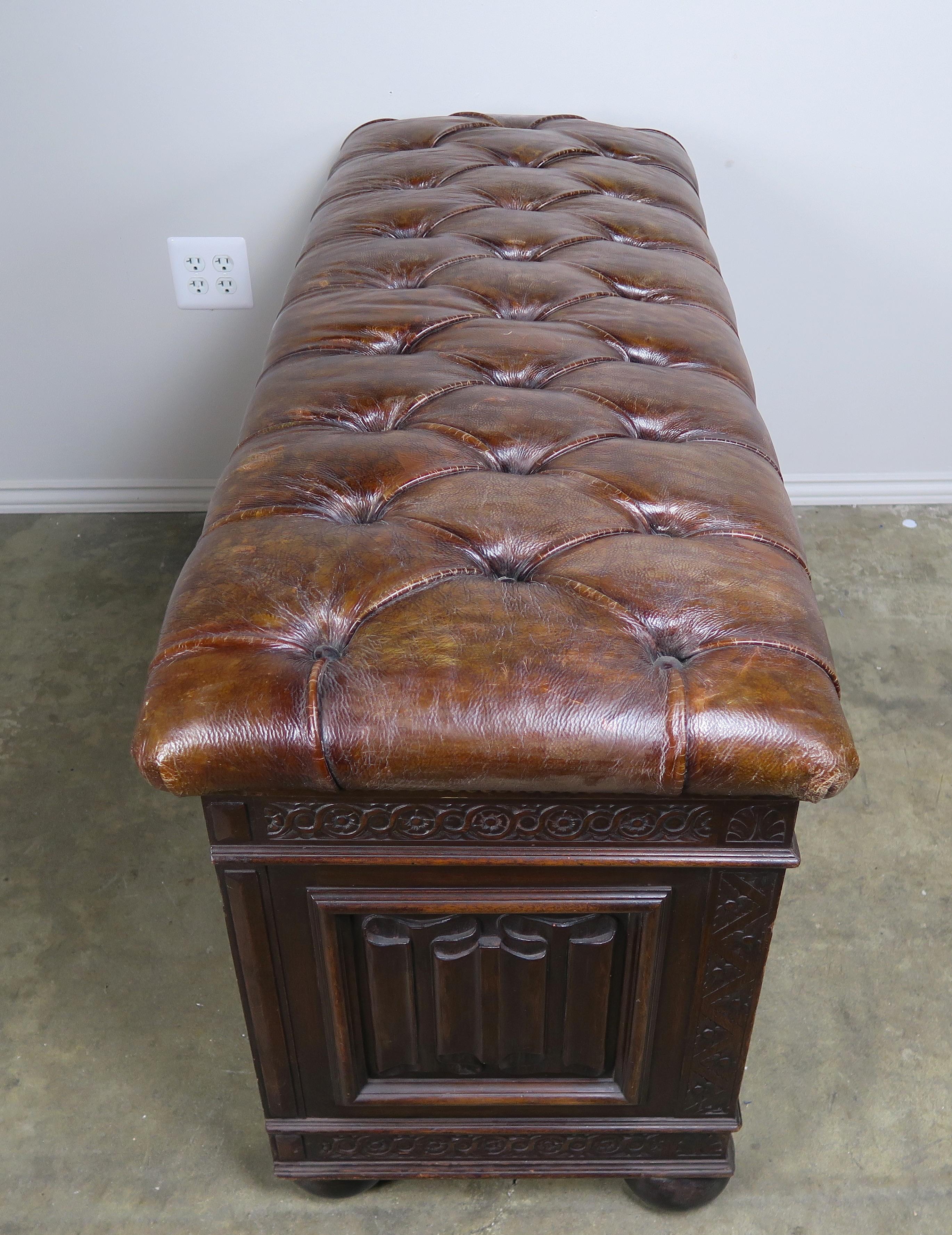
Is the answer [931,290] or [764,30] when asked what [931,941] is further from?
[764,30]

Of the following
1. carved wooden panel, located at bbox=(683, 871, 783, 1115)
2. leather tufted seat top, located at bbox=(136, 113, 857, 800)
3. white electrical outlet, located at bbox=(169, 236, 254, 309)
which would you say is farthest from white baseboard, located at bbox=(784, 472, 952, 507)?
carved wooden panel, located at bbox=(683, 871, 783, 1115)

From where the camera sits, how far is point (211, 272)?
163 centimetres

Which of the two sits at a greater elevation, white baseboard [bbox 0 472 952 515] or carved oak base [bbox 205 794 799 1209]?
carved oak base [bbox 205 794 799 1209]

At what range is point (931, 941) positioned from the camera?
3.93 feet

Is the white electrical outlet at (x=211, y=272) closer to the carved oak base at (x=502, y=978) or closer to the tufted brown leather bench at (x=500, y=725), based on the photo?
the tufted brown leather bench at (x=500, y=725)

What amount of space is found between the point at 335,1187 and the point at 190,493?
1.15 metres

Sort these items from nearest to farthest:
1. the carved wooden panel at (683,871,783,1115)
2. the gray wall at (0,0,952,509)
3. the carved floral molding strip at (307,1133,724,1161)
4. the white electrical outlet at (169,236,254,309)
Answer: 1. the carved wooden panel at (683,871,783,1115)
2. the carved floral molding strip at (307,1133,724,1161)
3. the gray wall at (0,0,952,509)
4. the white electrical outlet at (169,236,254,309)

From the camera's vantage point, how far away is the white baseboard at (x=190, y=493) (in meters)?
1.82

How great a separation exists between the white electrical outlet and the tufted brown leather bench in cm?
57

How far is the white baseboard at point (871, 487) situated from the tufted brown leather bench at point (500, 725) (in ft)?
2.60

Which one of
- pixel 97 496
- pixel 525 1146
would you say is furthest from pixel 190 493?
pixel 525 1146

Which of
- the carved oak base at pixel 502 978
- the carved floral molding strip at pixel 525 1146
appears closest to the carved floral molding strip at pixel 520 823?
the carved oak base at pixel 502 978

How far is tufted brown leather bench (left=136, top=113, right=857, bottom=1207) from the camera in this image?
69 centimetres

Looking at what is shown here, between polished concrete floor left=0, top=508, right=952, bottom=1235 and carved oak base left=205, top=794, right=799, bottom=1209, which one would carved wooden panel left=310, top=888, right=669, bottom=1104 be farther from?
polished concrete floor left=0, top=508, right=952, bottom=1235
